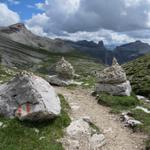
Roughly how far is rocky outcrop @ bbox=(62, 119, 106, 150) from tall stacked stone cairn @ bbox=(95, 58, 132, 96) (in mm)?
11264

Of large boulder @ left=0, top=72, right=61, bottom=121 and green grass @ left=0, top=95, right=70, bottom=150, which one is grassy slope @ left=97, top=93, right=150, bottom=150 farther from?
large boulder @ left=0, top=72, right=61, bottom=121

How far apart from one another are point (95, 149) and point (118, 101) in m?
11.2

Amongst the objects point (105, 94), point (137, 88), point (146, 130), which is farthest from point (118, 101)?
point (137, 88)

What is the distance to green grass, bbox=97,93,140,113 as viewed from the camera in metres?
30.0

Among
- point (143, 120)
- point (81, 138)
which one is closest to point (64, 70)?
point (143, 120)

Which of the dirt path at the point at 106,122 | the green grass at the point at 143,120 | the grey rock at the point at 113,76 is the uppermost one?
the grey rock at the point at 113,76

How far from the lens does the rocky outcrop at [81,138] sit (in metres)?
20.6

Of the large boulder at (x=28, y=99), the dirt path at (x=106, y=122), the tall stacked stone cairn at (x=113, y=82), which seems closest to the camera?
the dirt path at (x=106, y=122)

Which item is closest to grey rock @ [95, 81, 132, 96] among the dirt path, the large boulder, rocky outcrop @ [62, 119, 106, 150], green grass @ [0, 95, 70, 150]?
the dirt path

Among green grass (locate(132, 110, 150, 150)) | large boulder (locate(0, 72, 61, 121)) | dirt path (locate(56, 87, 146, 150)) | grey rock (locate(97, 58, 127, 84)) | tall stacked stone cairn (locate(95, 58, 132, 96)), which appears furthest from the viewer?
grey rock (locate(97, 58, 127, 84))

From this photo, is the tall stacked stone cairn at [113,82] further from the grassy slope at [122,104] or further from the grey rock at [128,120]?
the grey rock at [128,120]

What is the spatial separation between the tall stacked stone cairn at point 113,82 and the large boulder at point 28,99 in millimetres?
10521

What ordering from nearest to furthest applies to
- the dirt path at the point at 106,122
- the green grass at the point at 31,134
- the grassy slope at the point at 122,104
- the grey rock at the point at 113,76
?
the green grass at the point at 31,134 → the dirt path at the point at 106,122 → the grassy slope at the point at 122,104 → the grey rock at the point at 113,76

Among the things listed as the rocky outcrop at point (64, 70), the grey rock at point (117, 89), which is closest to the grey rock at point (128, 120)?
the grey rock at point (117, 89)
